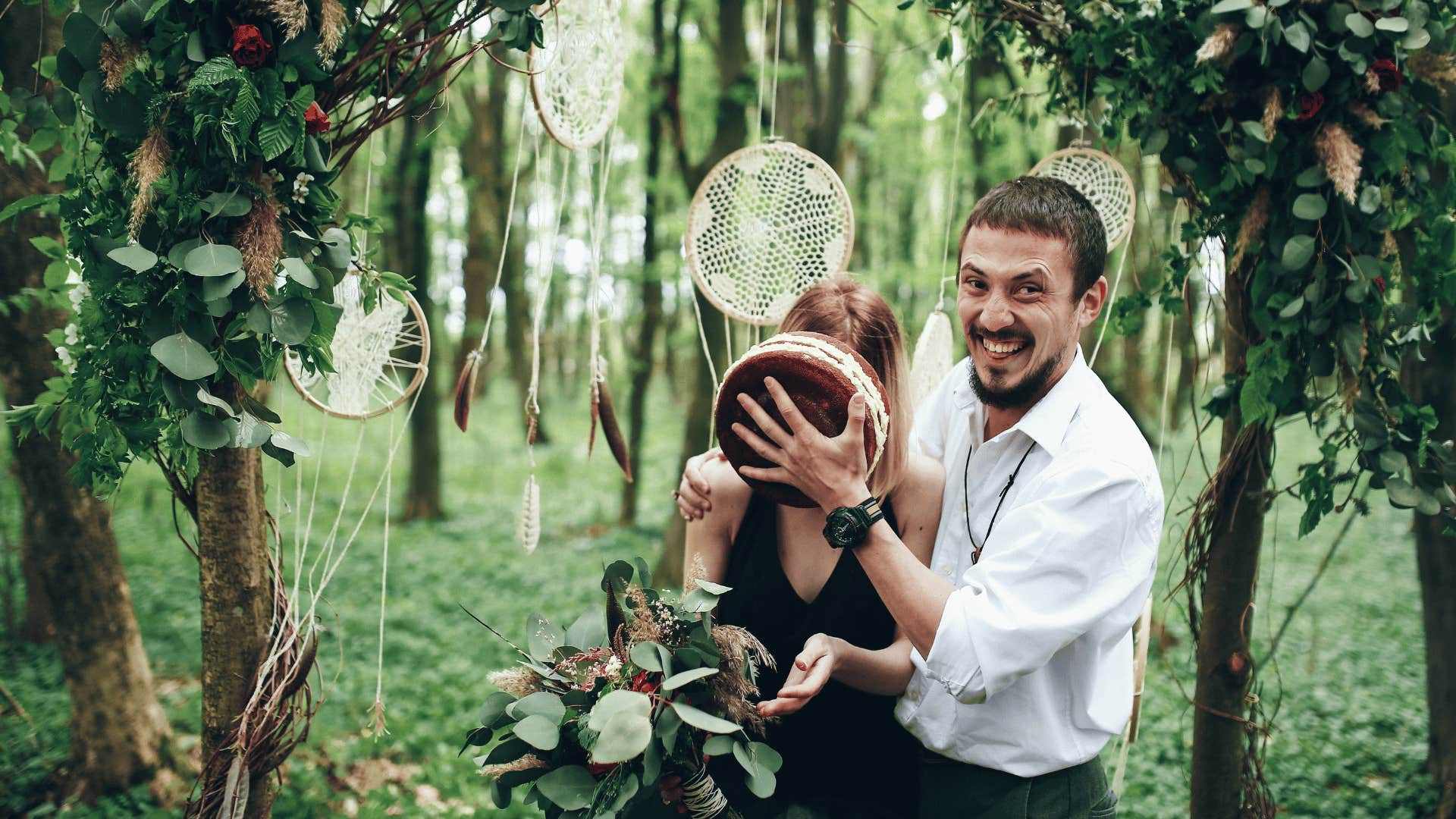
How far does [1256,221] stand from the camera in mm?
2217

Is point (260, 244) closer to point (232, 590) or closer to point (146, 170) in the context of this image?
point (146, 170)

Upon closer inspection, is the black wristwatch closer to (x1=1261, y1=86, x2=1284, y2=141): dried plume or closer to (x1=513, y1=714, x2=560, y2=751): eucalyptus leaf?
(x1=513, y1=714, x2=560, y2=751): eucalyptus leaf

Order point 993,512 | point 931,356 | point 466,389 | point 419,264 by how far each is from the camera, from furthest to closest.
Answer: point 419,264, point 931,356, point 466,389, point 993,512

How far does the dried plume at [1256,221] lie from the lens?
7.25 ft

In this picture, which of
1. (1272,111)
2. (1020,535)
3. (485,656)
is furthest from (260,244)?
(485,656)

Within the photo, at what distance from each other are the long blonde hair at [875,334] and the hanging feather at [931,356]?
0.99 meters

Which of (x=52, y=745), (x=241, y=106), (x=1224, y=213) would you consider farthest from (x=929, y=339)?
(x=52, y=745)

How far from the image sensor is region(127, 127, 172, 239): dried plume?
1.65 m

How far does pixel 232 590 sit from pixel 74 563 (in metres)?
2.00

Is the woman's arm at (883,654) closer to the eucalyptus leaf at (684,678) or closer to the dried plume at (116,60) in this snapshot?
the eucalyptus leaf at (684,678)

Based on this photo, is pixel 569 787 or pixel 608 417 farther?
pixel 608 417

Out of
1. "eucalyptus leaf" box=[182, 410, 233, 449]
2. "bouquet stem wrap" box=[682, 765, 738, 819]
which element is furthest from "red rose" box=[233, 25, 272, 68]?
"bouquet stem wrap" box=[682, 765, 738, 819]

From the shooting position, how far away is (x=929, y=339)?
3211 millimetres

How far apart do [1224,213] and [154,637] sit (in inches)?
248
